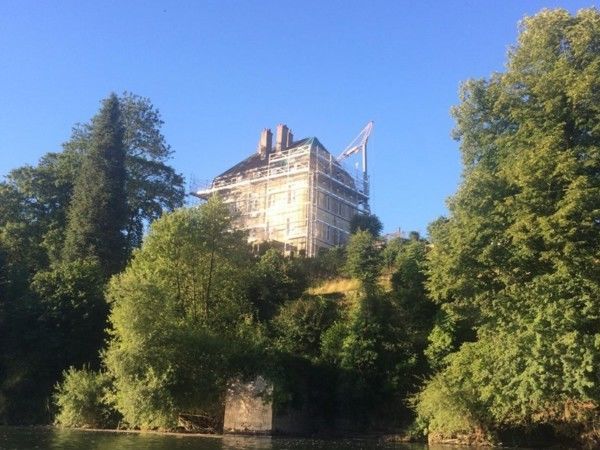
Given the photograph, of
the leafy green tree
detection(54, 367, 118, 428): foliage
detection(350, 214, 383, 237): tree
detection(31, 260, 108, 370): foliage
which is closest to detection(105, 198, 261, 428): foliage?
detection(54, 367, 118, 428): foliage

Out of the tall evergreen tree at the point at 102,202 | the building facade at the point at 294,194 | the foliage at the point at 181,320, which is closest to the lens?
the foliage at the point at 181,320

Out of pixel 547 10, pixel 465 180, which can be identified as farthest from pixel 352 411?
pixel 547 10

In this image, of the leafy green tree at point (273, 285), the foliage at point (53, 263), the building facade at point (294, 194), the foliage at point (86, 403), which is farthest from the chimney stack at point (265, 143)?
A: the foliage at point (86, 403)

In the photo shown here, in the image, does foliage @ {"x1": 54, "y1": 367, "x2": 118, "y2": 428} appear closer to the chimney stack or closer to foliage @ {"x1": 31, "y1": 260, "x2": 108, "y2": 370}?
foliage @ {"x1": 31, "y1": 260, "x2": 108, "y2": 370}

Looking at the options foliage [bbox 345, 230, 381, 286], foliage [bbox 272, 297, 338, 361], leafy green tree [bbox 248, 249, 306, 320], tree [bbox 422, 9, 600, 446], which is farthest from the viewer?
foliage [bbox 345, 230, 381, 286]

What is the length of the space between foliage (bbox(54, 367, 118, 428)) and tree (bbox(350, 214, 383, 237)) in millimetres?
31793

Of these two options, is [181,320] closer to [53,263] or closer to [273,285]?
[273,285]

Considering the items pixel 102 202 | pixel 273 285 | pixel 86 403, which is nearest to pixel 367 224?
pixel 273 285

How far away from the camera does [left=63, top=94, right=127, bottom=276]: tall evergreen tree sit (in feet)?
169

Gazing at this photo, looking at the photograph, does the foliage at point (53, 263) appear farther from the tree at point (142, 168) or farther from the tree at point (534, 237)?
the tree at point (534, 237)

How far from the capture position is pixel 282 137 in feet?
250

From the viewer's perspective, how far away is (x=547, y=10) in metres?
31.8

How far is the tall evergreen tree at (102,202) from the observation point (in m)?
51.6

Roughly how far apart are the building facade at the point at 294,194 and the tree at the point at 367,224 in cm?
435
